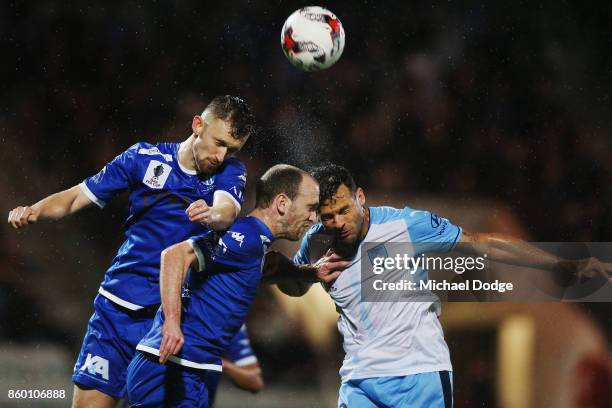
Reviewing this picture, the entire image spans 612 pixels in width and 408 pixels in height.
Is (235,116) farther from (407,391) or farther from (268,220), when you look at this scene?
(407,391)

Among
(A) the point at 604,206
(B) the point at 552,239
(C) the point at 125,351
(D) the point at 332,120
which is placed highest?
(D) the point at 332,120

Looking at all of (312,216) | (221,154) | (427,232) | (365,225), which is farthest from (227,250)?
(427,232)

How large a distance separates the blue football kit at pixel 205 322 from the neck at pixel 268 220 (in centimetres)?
7

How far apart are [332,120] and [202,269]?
4350 millimetres

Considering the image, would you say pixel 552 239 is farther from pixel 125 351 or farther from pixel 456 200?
pixel 125 351

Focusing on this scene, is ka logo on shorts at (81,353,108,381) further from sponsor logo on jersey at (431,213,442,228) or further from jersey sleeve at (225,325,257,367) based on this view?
sponsor logo on jersey at (431,213,442,228)

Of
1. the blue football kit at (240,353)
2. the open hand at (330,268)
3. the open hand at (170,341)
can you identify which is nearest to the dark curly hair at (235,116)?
the open hand at (330,268)

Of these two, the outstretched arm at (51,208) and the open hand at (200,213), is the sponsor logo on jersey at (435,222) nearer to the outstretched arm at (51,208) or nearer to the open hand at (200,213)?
the open hand at (200,213)

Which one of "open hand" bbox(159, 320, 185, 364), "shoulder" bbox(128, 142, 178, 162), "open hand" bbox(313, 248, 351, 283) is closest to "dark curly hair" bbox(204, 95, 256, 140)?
"shoulder" bbox(128, 142, 178, 162)

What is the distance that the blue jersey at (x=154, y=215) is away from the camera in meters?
3.29

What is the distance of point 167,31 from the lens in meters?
7.18

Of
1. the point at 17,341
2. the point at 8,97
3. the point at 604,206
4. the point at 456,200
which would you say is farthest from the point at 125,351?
the point at 604,206

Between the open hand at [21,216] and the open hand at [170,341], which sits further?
the open hand at [21,216]

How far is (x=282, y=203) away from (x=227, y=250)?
1.04ft
